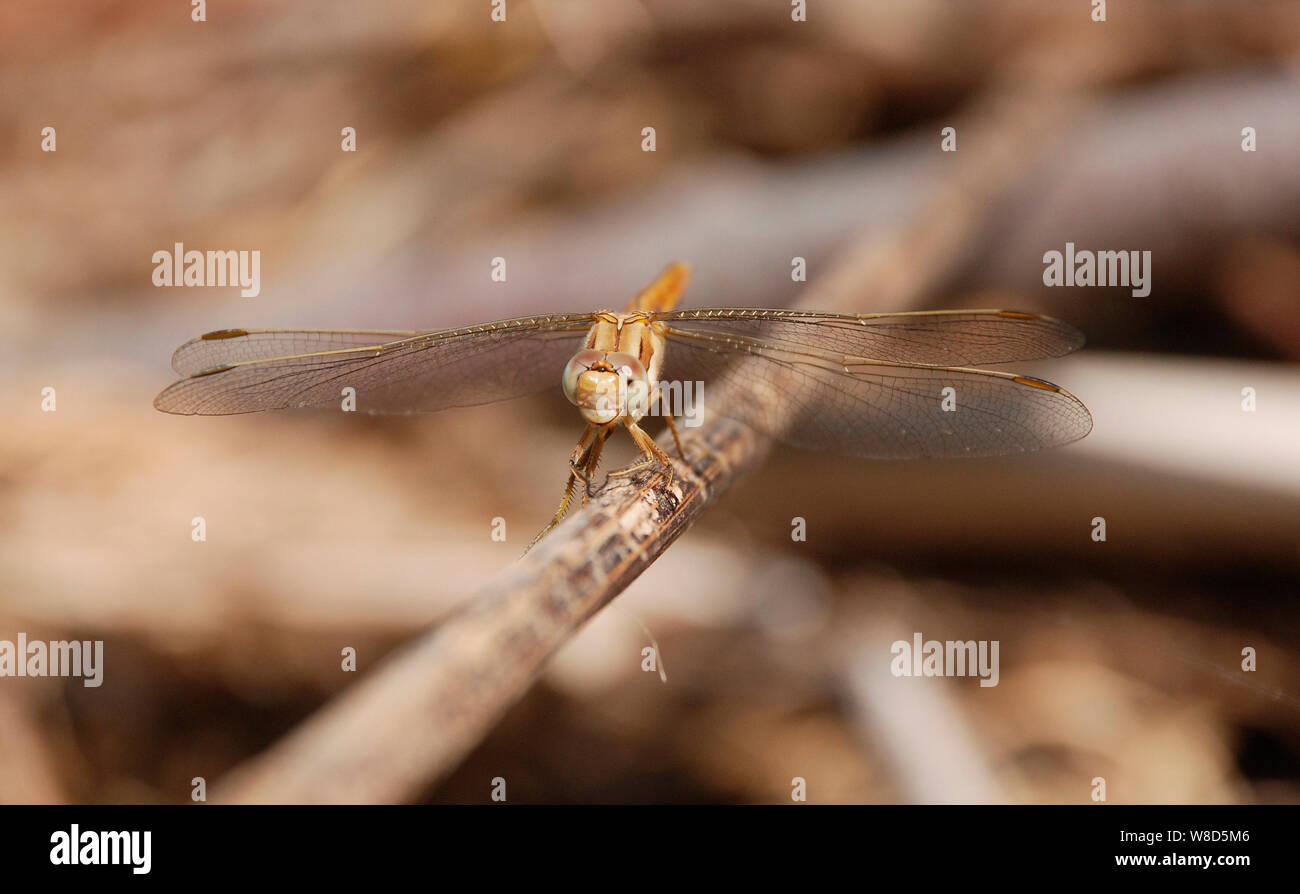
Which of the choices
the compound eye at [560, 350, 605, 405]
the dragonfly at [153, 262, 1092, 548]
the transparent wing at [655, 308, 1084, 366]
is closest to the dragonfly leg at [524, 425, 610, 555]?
the dragonfly at [153, 262, 1092, 548]

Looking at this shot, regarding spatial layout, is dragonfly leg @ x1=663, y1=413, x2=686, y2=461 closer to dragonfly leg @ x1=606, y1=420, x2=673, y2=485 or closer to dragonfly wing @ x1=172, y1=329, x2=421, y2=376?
dragonfly leg @ x1=606, y1=420, x2=673, y2=485

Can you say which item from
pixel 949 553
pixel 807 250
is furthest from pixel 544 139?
pixel 949 553

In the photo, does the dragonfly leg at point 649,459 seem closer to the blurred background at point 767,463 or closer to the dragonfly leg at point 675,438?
the dragonfly leg at point 675,438

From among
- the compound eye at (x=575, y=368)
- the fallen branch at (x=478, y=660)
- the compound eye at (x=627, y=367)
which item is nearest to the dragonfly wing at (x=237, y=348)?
the compound eye at (x=575, y=368)
